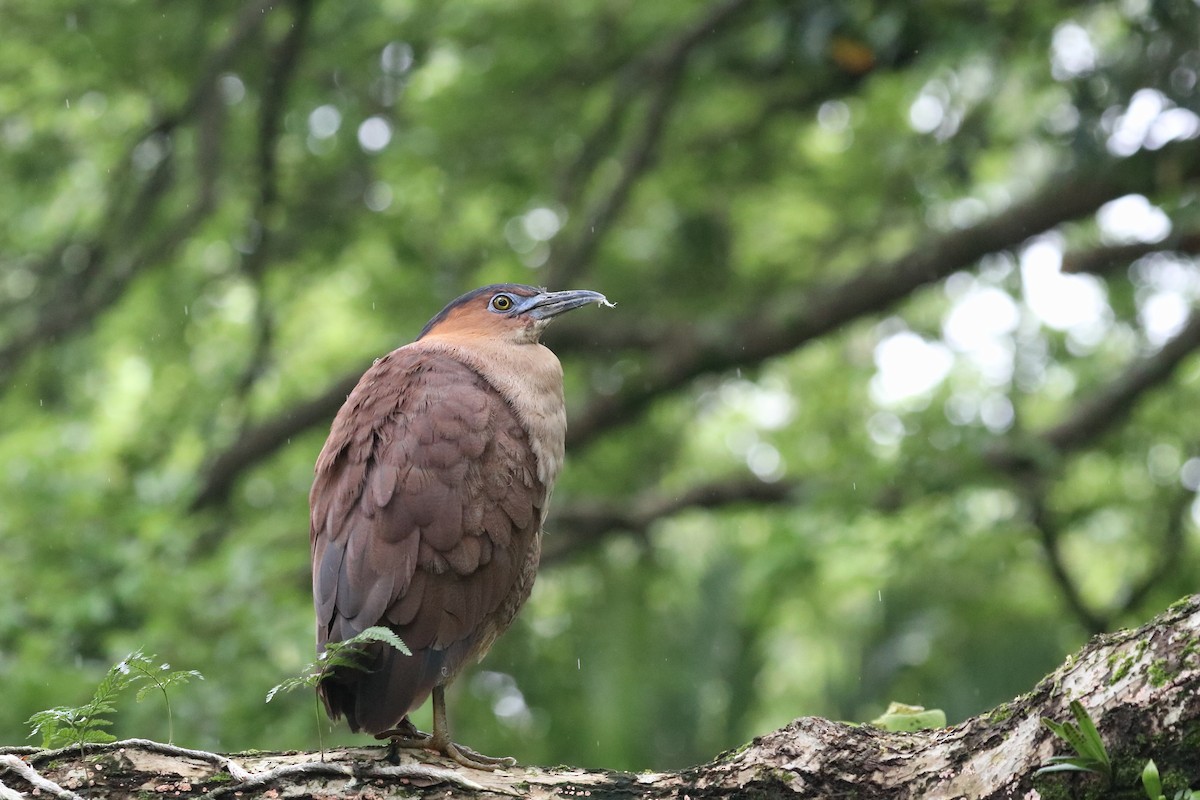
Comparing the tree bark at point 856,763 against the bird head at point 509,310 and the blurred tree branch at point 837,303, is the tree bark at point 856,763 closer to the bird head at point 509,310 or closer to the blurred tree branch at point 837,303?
the bird head at point 509,310

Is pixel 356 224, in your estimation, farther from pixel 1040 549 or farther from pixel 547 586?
pixel 1040 549

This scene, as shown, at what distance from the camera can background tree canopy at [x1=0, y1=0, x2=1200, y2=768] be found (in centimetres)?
696

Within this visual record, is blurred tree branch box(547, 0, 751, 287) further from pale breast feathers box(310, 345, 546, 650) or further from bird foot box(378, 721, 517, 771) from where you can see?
bird foot box(378, 721, 517, 771)

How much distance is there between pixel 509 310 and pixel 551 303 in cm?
15

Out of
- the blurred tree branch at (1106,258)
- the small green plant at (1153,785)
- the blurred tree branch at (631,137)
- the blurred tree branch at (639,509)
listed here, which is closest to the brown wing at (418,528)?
the small green plant at (1153,785)

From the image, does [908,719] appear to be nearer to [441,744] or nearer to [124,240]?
[441,744]

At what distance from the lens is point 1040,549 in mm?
8773

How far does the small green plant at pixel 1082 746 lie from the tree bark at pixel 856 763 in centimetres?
3

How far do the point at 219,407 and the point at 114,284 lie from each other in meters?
1.39

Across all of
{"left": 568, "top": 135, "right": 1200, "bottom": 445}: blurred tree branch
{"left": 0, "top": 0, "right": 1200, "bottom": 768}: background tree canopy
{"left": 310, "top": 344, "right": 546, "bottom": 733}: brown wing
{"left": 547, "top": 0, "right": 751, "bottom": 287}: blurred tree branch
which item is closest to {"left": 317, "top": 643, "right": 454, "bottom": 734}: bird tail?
{"left": 310, "top": 344, "right": 546, "bottom": 733}: brown wing

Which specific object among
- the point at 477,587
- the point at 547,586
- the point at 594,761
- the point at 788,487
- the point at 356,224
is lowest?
the point at 477,587

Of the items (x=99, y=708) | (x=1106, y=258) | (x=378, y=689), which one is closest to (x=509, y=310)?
(x=378, y=689)

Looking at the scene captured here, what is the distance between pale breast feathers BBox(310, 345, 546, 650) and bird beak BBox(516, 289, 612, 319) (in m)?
0.79

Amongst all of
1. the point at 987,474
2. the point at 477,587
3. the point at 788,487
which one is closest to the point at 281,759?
the point at 477,587
